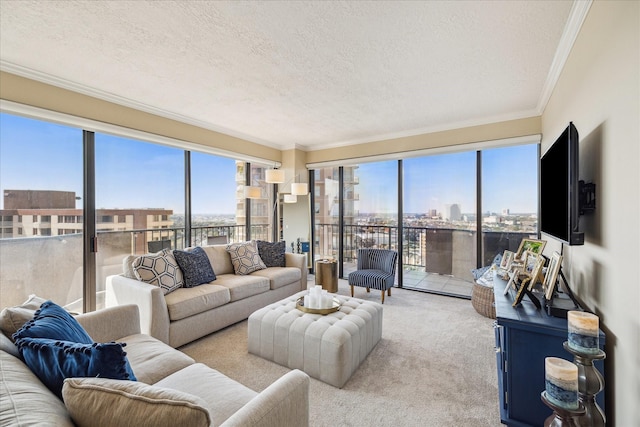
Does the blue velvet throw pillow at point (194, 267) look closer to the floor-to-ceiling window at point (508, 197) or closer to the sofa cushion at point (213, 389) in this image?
the sofa cushion at point (213, 389)

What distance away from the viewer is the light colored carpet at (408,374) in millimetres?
1807

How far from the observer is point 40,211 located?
9.31 ft

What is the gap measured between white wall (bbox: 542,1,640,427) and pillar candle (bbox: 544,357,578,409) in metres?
0.35

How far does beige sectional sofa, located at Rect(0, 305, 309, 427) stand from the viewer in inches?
29.5

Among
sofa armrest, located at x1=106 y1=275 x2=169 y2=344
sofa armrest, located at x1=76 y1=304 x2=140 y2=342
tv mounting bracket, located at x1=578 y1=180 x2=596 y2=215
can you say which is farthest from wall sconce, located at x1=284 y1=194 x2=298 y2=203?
tv mounting bracket, located at x1=578 y1=180 x2=596 y2=215

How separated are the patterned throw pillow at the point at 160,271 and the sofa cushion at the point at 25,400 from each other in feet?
6.38

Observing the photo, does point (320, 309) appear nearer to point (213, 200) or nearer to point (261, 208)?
point (213, 200)

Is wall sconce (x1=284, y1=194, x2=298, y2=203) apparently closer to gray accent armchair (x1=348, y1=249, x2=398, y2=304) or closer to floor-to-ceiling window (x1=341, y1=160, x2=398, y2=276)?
floor-to-ceiling window (x1=341, y1=160, x2=398, y2=276)

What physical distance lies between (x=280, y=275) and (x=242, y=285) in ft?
2.10

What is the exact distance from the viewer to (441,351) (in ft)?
8.58

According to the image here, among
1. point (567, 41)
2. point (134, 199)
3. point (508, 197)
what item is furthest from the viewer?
point (508, 197)

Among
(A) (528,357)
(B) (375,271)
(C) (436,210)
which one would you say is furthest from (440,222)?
(A) (528,357)

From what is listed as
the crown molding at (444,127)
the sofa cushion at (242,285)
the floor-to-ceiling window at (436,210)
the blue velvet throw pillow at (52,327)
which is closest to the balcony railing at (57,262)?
the sofa cushion at (242,285)

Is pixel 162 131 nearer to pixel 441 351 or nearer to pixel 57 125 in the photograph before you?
pixel 57 125
